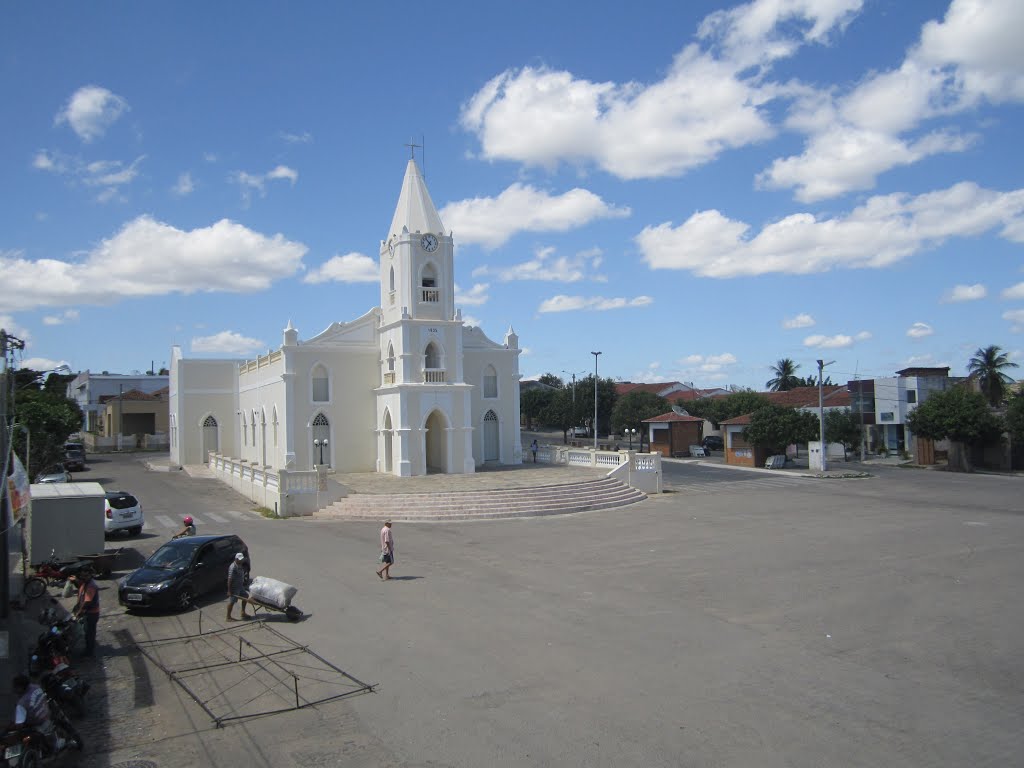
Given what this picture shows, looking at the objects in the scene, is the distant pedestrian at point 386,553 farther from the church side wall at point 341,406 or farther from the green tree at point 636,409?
the green tree at point 636,409

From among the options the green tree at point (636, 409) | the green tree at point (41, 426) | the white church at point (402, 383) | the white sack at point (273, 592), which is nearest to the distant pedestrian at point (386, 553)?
the white sack at point (273, 592)

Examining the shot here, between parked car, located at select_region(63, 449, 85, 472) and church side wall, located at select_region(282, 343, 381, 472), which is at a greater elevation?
church side wall, located at select_region(282, 343, 381, 472)

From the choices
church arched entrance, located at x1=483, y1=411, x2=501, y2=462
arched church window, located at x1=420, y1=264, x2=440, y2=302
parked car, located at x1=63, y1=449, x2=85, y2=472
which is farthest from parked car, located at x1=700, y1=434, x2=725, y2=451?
parked car, located at x1=63, y1=449, x2=85, y2=472

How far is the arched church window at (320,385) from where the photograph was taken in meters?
36.0

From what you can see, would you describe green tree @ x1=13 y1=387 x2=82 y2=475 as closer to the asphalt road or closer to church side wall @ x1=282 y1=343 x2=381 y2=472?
church side wall @ x1=282 y1=343 x2=381 y2=472

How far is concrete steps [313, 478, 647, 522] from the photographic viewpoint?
25.6 m

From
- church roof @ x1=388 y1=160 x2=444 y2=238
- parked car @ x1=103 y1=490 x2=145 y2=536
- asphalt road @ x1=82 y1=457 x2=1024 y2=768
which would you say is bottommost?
asphalt road @ x1=82 y1=457 x2=1024 y2=768

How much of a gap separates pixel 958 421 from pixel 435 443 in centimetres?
3010

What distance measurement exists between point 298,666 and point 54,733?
3.36 m

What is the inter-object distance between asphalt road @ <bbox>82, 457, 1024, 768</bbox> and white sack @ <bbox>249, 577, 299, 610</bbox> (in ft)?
1.33

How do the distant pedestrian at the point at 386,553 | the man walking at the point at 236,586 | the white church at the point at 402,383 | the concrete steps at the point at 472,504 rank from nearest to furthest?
the man walking at the point at 236,586 → the distant pedestrian at the point at 386,553 → the concrete steps at the point at 472,504 → the white church at the point at 402,383

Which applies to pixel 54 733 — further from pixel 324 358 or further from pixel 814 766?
pixel 324 358

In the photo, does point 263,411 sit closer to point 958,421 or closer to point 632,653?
point 632,653

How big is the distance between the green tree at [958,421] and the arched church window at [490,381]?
85.3 ft
